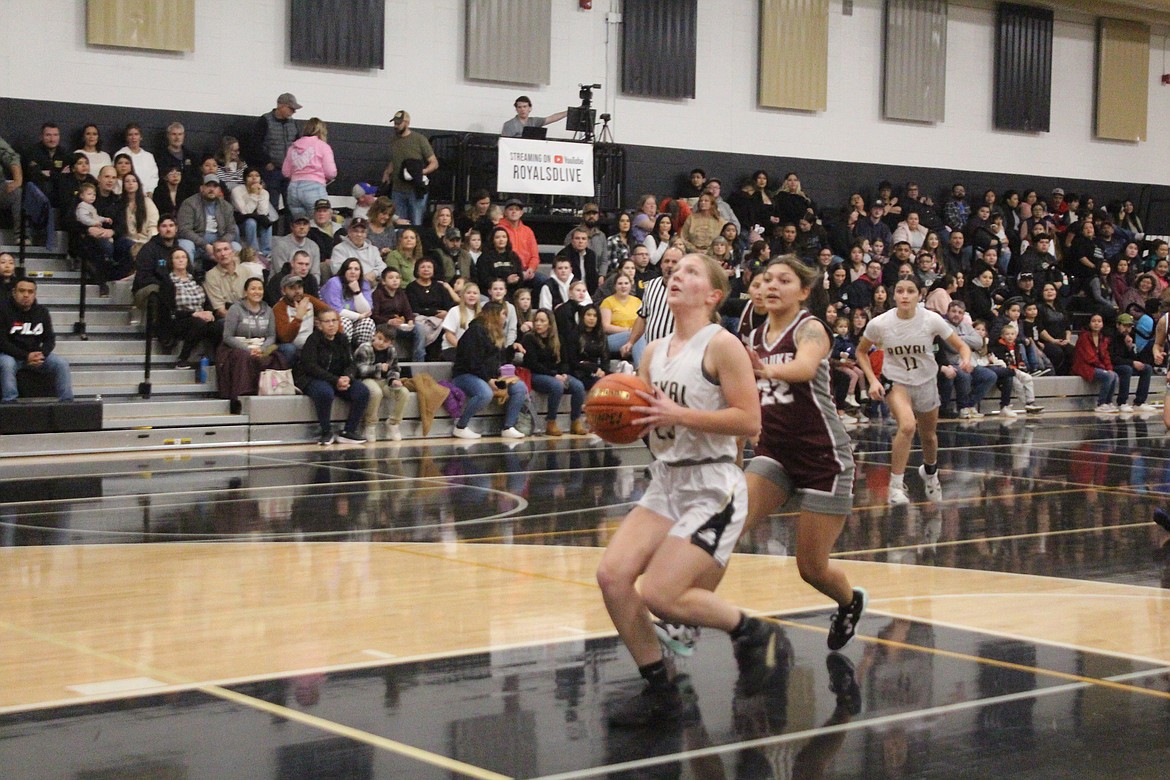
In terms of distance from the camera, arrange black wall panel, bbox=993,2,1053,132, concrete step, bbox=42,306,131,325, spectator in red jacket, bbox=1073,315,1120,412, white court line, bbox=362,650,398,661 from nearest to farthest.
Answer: white court line, bbox=362,650,398,661 < concrete step, bbox=42,306,131,325 < spectator in red jacket, bbox=1073,315,1120,412 < black wall panel, bbox=993,2,1053,132

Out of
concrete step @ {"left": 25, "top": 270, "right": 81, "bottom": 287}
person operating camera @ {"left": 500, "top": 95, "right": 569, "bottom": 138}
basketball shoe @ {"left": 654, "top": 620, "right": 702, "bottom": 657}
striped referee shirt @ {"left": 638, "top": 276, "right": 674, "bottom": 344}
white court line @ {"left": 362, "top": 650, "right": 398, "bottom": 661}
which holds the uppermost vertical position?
person operating camera @ {"left": 500, "top": 95, "right": 569, "bottom": 138}

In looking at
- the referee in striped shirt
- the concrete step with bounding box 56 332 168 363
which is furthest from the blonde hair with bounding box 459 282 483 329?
the referee in striped shirt

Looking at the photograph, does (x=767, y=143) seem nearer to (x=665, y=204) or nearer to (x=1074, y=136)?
(x=665, y=204)

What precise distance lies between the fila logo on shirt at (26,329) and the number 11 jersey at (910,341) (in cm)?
749

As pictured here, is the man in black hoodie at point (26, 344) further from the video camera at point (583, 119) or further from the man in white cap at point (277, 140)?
the video camera at point (583, 119)

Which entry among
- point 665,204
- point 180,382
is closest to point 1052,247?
point 665,204

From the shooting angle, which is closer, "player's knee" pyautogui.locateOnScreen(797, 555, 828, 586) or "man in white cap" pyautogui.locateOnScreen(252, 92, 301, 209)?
"player's knee" pyautogui.locateOnScreen(797, 555, 828, 586)

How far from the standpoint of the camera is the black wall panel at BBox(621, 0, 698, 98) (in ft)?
71.5

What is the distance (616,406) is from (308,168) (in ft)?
43.3

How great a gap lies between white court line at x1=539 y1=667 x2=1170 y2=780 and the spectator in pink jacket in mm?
13369

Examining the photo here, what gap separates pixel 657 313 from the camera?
10.8m

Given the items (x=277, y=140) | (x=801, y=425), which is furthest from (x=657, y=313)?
(x=277, y=140)

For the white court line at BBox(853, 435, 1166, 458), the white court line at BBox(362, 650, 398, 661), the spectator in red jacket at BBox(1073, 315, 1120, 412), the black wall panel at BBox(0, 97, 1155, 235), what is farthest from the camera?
the spectator in red jacket at BBox(1073, 315, 1120, 412)

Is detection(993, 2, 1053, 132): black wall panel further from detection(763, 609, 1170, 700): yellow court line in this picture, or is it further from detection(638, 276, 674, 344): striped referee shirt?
detection(763, 609, 1170, 700): yellow court line
